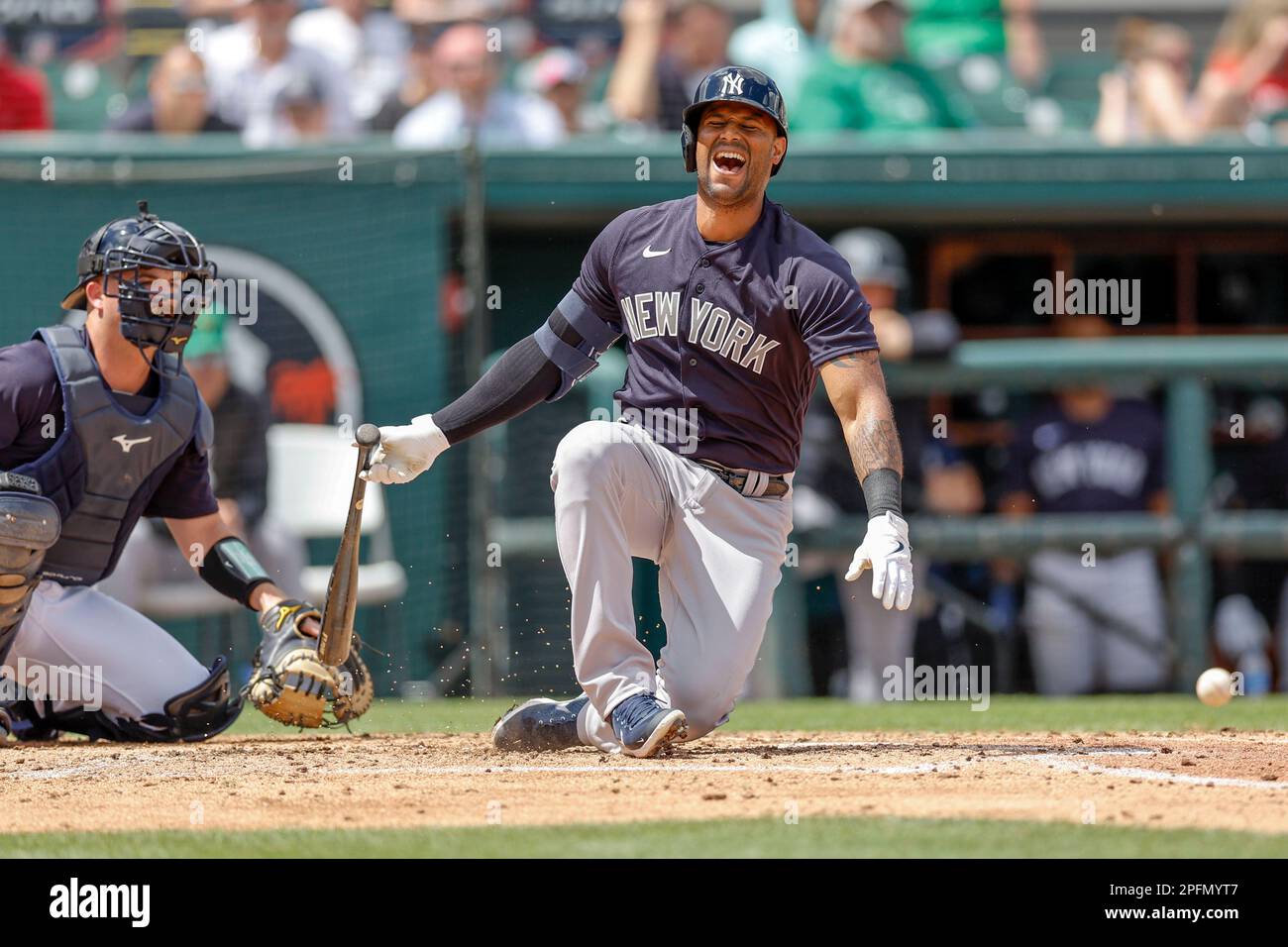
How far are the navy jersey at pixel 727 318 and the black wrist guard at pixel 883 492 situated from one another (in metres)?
0.34

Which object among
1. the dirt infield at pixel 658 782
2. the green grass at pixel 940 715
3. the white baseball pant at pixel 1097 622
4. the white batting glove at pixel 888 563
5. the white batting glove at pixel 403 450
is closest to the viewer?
the dirt infield at pixel 658 782

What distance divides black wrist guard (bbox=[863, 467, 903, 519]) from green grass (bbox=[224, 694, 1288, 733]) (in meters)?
1.88

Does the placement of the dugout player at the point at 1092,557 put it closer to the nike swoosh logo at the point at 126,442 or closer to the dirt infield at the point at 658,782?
the dirt infield at the point at 658,782

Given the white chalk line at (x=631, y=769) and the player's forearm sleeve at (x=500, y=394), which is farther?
the player's forearm sleeve at (x=500, y=394)

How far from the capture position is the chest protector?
18.9 ft

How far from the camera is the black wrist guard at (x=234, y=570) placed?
6207mm

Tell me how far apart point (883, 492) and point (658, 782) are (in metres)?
0.93

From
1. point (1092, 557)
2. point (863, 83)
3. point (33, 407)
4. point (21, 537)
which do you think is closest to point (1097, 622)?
point (1092, 557)

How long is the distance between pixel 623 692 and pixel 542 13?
727 cm

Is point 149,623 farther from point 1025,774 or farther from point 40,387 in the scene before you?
point 1025,774

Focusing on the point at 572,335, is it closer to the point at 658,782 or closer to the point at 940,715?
the point at 658,782

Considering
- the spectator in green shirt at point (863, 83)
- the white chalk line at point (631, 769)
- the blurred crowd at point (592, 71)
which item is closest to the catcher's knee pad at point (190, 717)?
the white chalk line at point (631, 769)

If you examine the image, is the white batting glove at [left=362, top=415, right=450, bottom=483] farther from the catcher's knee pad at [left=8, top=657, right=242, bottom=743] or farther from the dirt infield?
the catcher's knee pad at [left=8, top=657, right=242, bottom=743]

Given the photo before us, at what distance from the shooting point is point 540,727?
5.54m
